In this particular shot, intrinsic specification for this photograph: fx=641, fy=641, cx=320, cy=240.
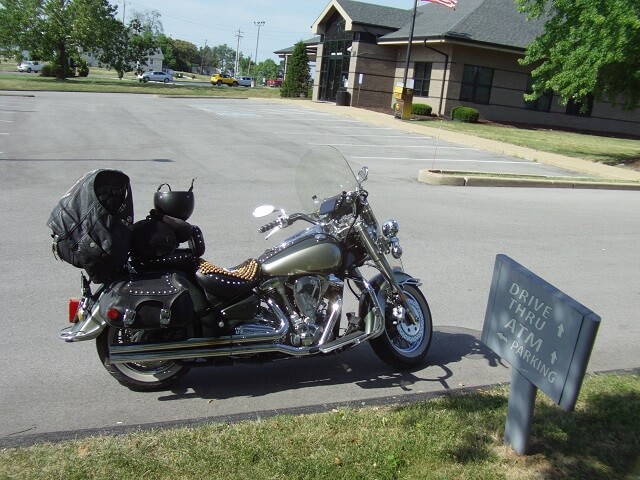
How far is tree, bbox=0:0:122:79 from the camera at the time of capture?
1892 inches

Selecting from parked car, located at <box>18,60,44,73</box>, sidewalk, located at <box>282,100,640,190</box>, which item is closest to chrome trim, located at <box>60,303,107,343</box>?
sidewalk, located at <box>282,100,640,190</box>

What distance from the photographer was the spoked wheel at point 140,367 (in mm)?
4145

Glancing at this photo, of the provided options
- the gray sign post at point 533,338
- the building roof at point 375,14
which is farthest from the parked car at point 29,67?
the gray sign post at point 533,338

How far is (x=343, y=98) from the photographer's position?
37.4 metres

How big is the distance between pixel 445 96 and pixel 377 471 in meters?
31.3

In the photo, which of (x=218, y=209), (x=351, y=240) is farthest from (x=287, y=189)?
(x=351, y=240)

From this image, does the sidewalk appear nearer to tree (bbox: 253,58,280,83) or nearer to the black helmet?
the black helmet

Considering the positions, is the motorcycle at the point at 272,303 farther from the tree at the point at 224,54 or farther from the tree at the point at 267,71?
the tree at the point at 224,54

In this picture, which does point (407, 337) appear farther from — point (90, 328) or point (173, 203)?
point (90, 328)

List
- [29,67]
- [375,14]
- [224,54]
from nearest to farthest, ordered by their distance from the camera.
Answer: [375,14] < [29,67] < [224,54]

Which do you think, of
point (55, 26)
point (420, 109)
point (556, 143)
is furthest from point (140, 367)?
point (55, 26)

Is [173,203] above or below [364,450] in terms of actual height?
above

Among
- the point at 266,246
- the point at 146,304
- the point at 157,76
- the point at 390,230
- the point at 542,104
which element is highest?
the point at 542,104

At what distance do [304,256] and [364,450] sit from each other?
53.4 inches
